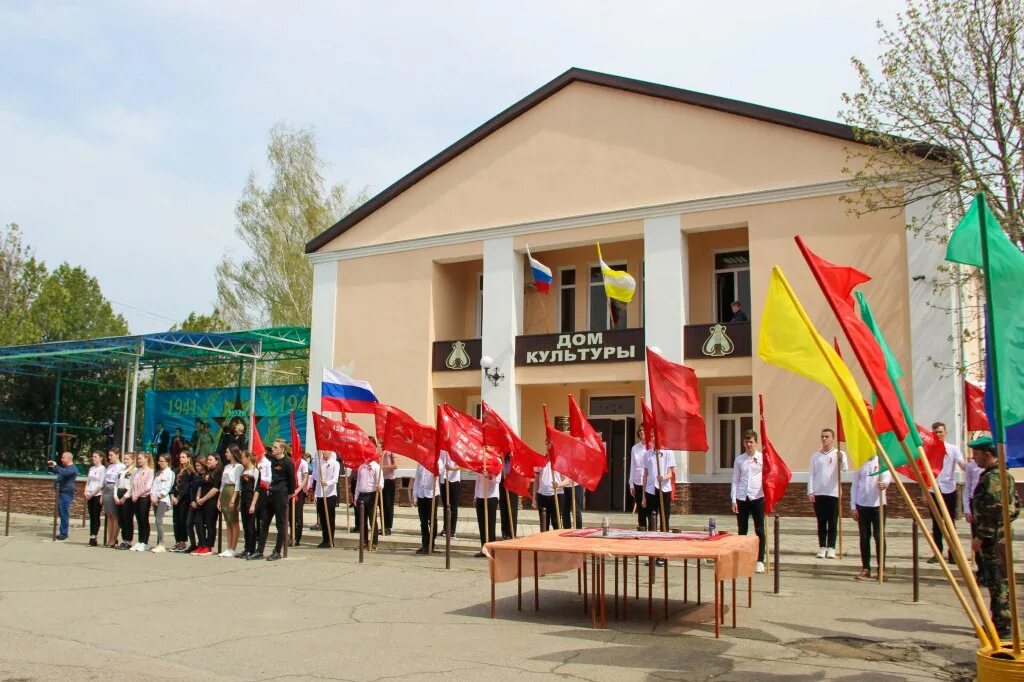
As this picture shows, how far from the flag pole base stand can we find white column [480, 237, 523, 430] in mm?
19175

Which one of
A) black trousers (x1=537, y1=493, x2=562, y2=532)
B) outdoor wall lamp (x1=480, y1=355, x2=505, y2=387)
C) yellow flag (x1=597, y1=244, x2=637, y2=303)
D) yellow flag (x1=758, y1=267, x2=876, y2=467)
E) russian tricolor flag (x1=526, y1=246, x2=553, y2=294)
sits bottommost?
black trousers (x1=537, y1=493, x2=562, y2=532)

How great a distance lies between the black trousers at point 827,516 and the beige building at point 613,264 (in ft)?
21.3

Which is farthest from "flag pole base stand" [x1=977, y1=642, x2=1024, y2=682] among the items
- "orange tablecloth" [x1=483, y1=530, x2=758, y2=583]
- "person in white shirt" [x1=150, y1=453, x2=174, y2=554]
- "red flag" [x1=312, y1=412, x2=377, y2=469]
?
"person in white shirt" [x1=150, y1=453, x2=174, y2=554]

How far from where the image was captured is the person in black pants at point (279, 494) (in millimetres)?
14875

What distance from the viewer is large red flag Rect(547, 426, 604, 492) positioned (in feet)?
42.2

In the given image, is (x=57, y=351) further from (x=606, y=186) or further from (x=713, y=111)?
(x=713, y=111)

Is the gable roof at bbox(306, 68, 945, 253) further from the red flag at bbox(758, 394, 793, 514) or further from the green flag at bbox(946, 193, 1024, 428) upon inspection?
the green flag at bbox(946, 193, 1024, 428)

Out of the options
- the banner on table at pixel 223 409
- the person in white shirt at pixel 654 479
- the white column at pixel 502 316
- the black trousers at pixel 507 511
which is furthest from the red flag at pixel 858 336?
the banner on table at pixel 223 409

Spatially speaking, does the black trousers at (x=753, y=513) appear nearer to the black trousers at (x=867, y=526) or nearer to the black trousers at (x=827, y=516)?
the black trousers at (x=827, y=516)

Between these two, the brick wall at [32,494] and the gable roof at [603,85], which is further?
the brick wall at [32,494]

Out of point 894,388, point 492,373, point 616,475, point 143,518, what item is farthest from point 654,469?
point 492,373

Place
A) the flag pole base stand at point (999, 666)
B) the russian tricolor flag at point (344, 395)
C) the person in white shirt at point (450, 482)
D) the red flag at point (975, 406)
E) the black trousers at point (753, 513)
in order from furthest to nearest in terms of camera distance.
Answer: the russian tricolor flag at point (344, 395), the red flag at point (975, 406), the person in white shirt at point (450, 482), the black trousers at point (753, 513), the flag pole base stand at point (999, 666)

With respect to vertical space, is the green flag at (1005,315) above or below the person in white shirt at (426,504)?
above

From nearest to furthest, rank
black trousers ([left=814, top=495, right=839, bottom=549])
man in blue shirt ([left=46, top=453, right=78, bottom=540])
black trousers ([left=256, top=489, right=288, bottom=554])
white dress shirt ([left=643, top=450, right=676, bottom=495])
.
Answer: black trousers ([left=814, top=495, right=839, bottom=549]) → white dress shirt ([left=643, top=450, right=676, bottom=495]) → black trousers ([left=256, top=489, right=288, bottom=554]) → man in blue shirt ([left=46, top=453, right=78, bottom=540])
